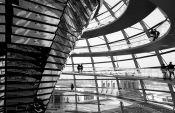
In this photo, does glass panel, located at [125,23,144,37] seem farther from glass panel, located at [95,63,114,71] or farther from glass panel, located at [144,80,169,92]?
glass panel, located at [144,80,169,92]

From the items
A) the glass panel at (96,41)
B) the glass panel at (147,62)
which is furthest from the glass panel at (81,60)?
the glass panel at (147,62)

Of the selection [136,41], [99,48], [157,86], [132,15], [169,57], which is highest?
[132,15]

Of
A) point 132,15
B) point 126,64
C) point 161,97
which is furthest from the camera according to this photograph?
point 126,64

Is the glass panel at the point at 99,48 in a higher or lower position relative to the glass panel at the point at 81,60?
higher

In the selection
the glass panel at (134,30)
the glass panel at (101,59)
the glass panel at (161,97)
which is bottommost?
the glass panel at (161,97)

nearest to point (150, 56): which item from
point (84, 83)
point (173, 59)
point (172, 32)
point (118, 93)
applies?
point (173, 59)

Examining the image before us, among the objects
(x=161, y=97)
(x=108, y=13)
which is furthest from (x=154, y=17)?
(x=161, y=97)

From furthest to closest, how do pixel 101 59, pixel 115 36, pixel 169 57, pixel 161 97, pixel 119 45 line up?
pixel 101 59
pixel 115 36
pixel 119 45
pixel 161 97
pixel 169 57

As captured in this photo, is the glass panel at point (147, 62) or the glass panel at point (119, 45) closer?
the glass panel at point (147, 62)

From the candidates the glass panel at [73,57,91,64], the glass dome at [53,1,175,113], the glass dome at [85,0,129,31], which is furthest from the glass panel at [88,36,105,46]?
the glass dome at [85,0,129,31]

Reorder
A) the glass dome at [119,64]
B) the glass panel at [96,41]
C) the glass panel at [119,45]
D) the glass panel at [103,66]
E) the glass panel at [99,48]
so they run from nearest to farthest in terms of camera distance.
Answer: the glass dome at [119,64]
the glass panel at [119,45]
the glass panel at [99,48]
the glass panel at [96,41]
the glass panel at [103,66]

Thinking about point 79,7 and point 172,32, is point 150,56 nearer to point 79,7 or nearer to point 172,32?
point 172,32

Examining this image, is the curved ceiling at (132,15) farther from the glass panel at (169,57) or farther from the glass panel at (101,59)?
the glass panel at (101,59)

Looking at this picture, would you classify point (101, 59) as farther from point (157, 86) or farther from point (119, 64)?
point (157, 86)
